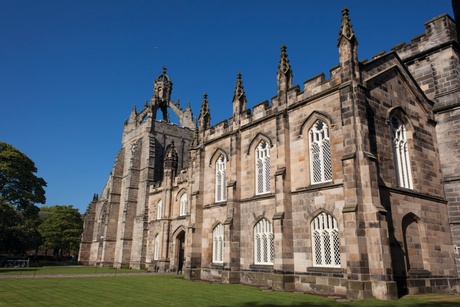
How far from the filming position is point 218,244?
78.9 feet

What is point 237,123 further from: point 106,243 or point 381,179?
point 106,243

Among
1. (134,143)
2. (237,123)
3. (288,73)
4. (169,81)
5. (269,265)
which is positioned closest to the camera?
(269,265)

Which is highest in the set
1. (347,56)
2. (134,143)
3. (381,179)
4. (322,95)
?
(134,143)

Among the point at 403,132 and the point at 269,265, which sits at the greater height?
the point at 403,132

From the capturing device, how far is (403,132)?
728 inches

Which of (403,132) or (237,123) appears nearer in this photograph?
(403,132)

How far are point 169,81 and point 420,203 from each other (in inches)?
1779

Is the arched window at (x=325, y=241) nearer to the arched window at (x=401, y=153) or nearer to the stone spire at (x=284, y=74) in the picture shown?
the arched window at (x=401, y=153)

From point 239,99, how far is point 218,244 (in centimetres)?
1030

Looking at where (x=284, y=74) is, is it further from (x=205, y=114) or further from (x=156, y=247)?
(x=156, y=247)

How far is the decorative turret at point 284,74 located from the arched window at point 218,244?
10316 millimetres

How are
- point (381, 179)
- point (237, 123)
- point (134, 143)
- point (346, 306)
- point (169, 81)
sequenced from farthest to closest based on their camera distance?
point (169, 81)
point (134, 143)
point (237, 123)
point (381, 179)
point (346, 306)

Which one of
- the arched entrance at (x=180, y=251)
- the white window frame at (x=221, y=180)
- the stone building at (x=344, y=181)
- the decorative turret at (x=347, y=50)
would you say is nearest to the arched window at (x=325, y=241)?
the stone building at (x=344, y=181)

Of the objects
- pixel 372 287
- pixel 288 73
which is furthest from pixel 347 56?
pixel 372 287
